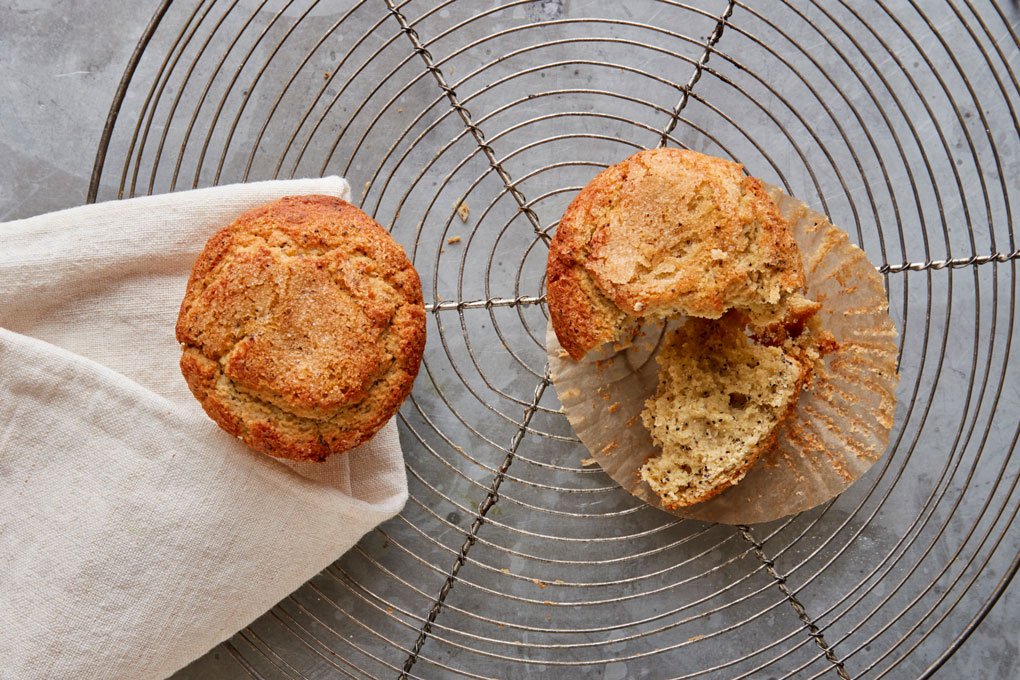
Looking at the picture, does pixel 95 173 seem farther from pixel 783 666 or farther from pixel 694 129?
pixel 783 666

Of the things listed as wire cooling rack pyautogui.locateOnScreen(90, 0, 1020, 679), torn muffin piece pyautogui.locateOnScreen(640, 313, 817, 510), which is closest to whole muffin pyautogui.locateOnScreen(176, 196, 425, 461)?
wire cooling rack pyautogui.locateOnScreen(90, 0, 1020, 679)

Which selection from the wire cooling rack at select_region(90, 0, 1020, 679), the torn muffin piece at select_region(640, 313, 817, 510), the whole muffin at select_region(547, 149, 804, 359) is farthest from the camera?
the wire cooling rack at select_region(90, 0, 1020, 679)

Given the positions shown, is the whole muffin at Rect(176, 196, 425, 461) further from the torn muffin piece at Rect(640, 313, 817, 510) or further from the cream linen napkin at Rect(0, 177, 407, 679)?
the torn muffin piece at Rect(640, 313, 817, 510)

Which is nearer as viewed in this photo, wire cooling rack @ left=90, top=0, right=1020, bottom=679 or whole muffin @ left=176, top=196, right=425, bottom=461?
whole muffin @ left=176, top=196, right=425, bottom=461

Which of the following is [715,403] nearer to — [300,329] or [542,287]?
[542,287]

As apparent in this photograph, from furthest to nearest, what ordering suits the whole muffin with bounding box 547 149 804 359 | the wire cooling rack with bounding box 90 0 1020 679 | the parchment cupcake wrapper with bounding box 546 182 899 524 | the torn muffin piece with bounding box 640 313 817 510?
the wire cooling rack with bounding box 90 0 1020 679, the parchment cupcake wrapper with bounding box 546 182 899 524, the torn muffin piece with bounding box 640 313 817 510, the whole muffin with bounding box 547 149 804 359

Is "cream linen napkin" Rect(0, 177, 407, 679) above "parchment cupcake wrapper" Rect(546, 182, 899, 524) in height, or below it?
below

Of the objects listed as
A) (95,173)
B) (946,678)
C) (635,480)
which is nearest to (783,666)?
(946,678)

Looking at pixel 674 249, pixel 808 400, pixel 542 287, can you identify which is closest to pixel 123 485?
pixel 542 287
